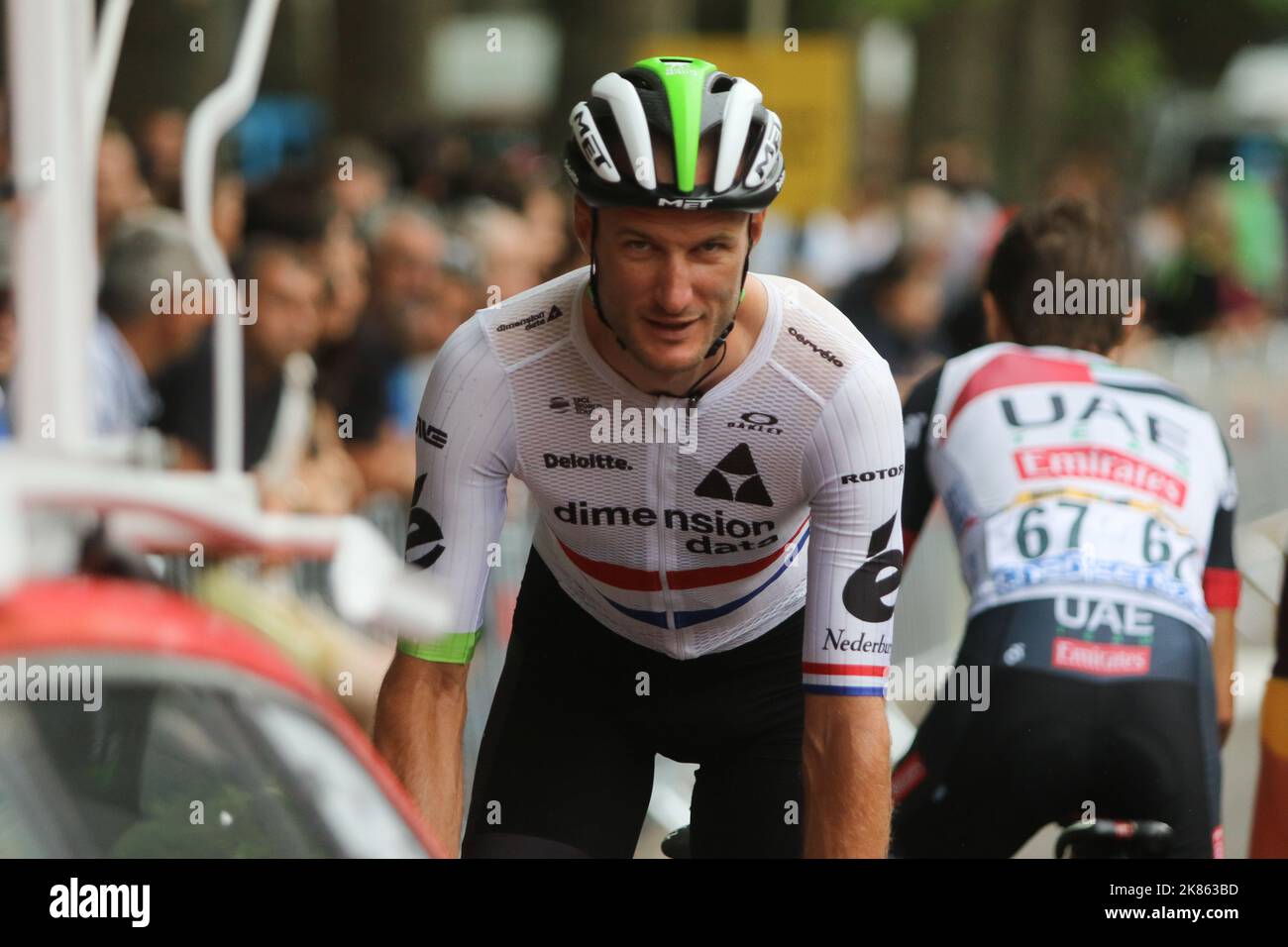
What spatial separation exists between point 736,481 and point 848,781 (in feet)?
2.04

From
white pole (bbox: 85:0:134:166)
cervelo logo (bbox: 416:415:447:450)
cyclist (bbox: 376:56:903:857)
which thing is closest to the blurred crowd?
white pole (bbox: 85:0:134:166)

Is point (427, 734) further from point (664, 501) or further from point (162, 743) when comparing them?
point (162, 743)

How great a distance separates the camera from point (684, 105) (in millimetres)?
3615

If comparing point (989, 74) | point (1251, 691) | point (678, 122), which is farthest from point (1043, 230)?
point (989, 74)

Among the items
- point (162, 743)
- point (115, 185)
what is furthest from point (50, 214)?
point (115, 185)

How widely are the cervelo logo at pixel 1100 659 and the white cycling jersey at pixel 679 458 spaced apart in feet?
2.43

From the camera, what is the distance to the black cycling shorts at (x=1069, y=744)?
4328 millimetres

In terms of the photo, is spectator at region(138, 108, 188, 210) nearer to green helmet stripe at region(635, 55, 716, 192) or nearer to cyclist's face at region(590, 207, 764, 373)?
green helmet stripe at region(635, 55, 716, 192)

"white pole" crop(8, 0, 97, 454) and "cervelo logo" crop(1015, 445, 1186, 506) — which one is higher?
"white pole" crop(8, 0, 97, 454)

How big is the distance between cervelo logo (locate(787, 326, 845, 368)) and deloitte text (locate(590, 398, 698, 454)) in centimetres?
25

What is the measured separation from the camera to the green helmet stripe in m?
3.52

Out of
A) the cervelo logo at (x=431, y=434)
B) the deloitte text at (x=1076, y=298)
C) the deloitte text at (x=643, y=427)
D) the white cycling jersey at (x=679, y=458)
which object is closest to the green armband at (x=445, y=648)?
the white cycling jersey at (x=679, y=458)
